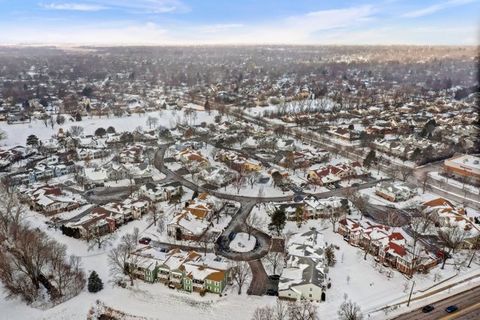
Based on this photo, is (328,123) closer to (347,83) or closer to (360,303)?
(360,303)

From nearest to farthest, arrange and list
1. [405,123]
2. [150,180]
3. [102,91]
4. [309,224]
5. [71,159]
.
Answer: [309,224] < [150,180] < [71,159] < [405,123] < [102,91]

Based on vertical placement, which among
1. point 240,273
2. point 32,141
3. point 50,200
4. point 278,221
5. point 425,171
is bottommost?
point 425,171

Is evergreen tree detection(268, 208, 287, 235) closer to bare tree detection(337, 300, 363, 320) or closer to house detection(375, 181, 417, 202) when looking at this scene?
bare tree detection(337, 300, 363, 320)

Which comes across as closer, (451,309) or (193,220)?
(451,309)

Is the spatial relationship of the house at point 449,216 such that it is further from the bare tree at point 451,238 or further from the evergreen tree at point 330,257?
the evergreen tree at point 330,257

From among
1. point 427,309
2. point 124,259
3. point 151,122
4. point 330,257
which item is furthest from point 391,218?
point 151,122

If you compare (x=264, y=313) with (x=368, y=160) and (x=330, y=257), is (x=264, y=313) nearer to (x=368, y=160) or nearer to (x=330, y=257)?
(x=330, y=257)

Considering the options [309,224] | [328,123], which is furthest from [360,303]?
[328,123]

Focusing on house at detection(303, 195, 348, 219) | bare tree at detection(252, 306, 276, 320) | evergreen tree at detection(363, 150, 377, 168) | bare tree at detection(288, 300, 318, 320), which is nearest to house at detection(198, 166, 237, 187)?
house at detection(303, 195, 348, 219)
